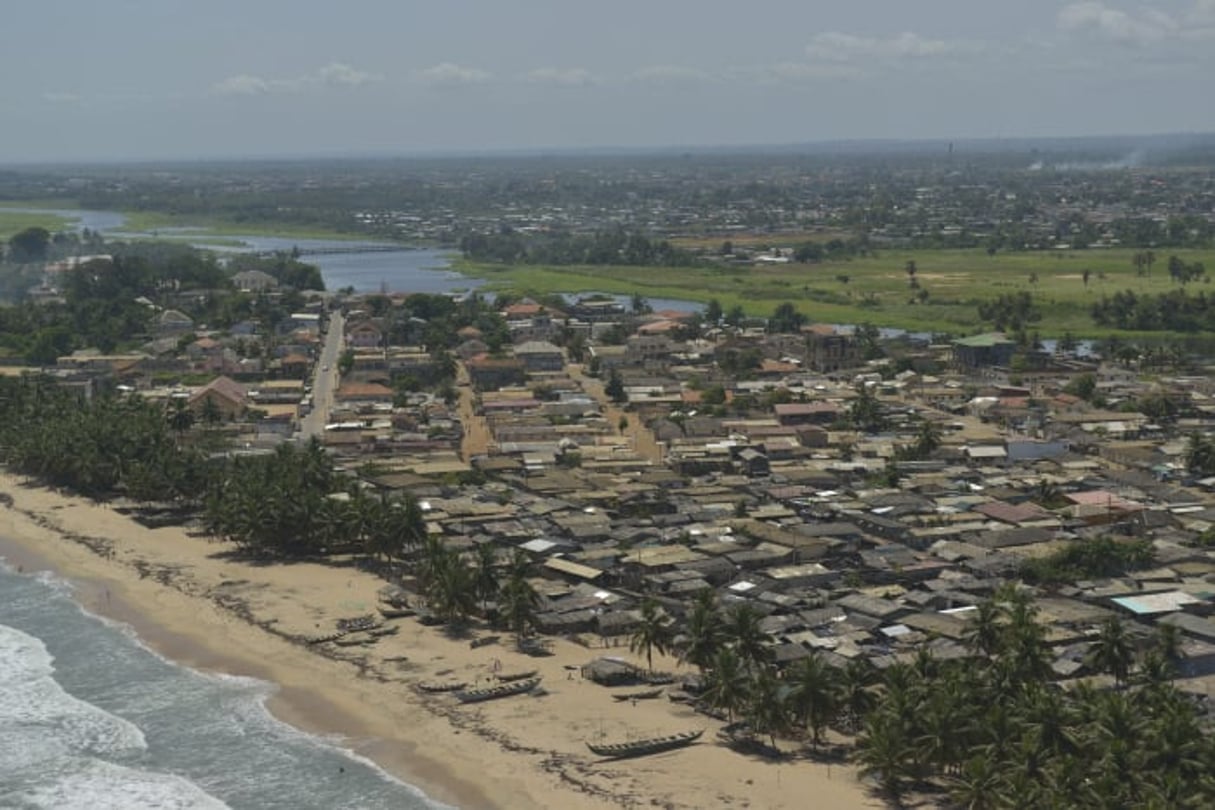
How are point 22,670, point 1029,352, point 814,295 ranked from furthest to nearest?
point 814,295, point 1029,352, point 22,670

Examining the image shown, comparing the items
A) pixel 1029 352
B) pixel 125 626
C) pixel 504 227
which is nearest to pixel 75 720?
pixel 125 626

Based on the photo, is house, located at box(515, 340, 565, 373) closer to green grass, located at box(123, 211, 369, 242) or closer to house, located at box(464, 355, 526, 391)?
house, located at box(464, 355, 526, 391)

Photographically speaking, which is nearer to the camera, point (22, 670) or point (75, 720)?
point (75, 720)

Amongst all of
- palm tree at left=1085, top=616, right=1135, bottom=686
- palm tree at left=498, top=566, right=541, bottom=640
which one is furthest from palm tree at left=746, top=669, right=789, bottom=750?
palm tree at left=498, top=566, right=541, bottom=640

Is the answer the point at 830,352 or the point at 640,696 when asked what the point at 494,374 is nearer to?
the point at 830,352

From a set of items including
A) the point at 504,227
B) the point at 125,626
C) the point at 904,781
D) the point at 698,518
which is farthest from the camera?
the point at 504,227

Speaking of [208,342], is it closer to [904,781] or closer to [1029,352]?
[1029,352]
